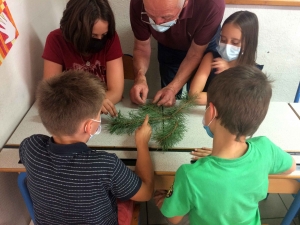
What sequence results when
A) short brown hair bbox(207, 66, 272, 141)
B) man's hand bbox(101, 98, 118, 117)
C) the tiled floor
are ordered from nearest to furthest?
short brown hair bbox(207, 66, 272, 141)
man's hand bbox(101, 98, 118, 117)
the tiled floor

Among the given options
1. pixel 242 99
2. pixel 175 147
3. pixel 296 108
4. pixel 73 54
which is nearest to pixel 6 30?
pixel 73 54

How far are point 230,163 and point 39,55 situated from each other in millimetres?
1341

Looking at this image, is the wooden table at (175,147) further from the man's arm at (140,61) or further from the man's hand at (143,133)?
the man's arm at (140,61)

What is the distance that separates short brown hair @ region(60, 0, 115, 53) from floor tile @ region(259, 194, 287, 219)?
1.58 meters

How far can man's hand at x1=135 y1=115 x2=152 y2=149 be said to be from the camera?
115 cm

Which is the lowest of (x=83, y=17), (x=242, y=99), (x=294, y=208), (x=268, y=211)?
(x=268, y=211)

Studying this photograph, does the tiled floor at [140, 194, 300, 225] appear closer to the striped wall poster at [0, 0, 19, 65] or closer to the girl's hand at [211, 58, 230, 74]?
the girl's hand at [211, 58, 230, 74]

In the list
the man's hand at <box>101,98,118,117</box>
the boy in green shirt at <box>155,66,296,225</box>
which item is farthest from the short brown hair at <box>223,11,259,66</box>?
the man's hand at <box>101,98,118,117</box>

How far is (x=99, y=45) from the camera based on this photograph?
140 centimetres

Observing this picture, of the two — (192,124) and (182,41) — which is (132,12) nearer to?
(182,41)

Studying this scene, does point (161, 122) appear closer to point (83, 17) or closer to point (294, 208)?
point (83, 17)

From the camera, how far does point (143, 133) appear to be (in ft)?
3.85

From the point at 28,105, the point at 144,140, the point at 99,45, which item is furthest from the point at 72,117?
the point at 28,105

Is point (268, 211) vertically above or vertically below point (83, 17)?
below
